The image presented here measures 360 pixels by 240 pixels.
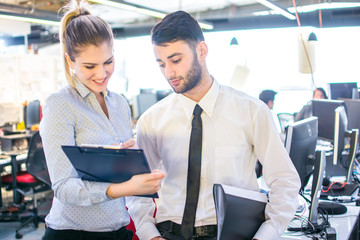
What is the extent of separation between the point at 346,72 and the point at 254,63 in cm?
225

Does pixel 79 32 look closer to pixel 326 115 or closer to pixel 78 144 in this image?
pixel 78 144

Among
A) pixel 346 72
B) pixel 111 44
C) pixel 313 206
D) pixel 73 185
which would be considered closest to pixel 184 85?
pixel 111 44

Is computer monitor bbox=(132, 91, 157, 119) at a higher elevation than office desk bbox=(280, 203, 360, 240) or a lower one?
higher

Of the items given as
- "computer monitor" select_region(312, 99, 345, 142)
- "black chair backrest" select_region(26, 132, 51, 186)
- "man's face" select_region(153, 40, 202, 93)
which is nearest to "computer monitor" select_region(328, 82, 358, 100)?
"computer monitor" select_region(312, 99, 345, 142)

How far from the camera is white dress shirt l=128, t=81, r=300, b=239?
1496 millimetres

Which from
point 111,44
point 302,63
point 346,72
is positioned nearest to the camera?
point 111,44

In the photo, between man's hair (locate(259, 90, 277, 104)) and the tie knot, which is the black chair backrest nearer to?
the tie knot

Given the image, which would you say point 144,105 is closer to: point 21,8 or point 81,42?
point 21,8

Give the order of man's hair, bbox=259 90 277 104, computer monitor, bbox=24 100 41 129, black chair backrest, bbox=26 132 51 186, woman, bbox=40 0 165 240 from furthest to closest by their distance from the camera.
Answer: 1. computer monitor, bbox=24 100 41 129
2. man's hair, bbox=259 90 277 104
3. black chair backrest, bbox=26 132 51 186
4. woman, bbox=40 0 165 240

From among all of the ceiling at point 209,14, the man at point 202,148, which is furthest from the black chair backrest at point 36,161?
the man at point 202,148

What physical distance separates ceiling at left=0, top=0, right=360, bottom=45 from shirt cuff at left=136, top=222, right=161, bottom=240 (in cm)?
524

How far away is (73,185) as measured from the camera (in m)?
1.27

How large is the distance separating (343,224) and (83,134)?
1.59 meters

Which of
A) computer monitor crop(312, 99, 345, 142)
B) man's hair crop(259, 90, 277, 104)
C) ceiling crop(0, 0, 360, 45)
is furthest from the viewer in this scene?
ceiling crop(0, 0, 360, 45)
